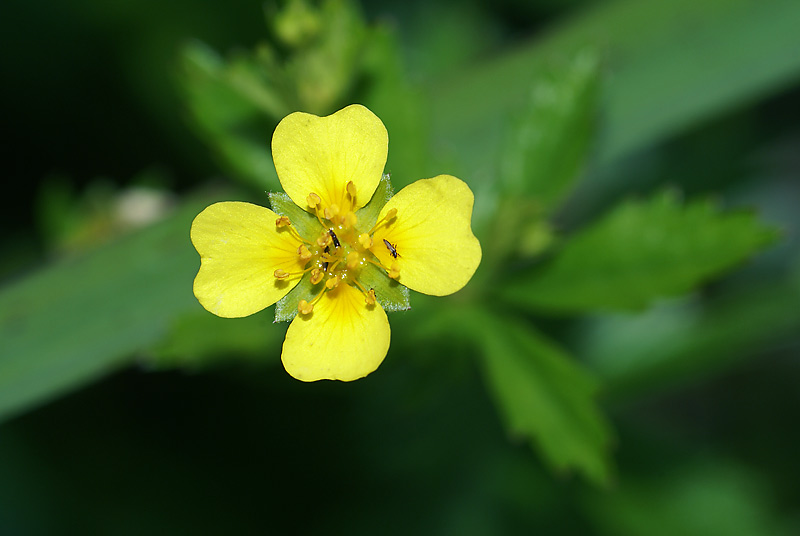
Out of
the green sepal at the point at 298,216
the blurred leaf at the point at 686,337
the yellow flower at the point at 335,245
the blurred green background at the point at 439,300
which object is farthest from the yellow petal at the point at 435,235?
the blurred leaf at the point at 686,337

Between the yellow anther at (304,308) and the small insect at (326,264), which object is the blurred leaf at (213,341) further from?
the yellow anther at (304,308)

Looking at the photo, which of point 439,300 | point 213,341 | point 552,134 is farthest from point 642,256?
point 213,341

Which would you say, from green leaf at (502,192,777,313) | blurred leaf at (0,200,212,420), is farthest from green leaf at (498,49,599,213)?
blurred leaf at (0,200,212,420)

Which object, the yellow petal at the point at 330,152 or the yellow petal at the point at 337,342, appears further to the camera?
the yellow petal at the point at 330,152

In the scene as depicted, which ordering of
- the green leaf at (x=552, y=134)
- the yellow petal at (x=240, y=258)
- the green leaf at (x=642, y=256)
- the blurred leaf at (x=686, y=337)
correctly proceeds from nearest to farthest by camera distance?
1. the yellow petal at (x=240, y=258)
2. the green leaf at (x=642, y=256)
3. the green leaf at (x=552, y=134)
4. the blurred leaf at (x=686, y=337)

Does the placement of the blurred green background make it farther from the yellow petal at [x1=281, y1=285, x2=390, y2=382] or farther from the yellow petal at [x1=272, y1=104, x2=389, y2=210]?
the yellow petal at [x1=281, y1=285, x2=390, y2=382]

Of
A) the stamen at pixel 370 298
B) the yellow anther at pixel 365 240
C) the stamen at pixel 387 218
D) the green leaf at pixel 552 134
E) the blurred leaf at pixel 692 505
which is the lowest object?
the stamen at pixel 370 298

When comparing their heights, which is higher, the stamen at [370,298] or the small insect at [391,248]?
the small insect at [391,248]
